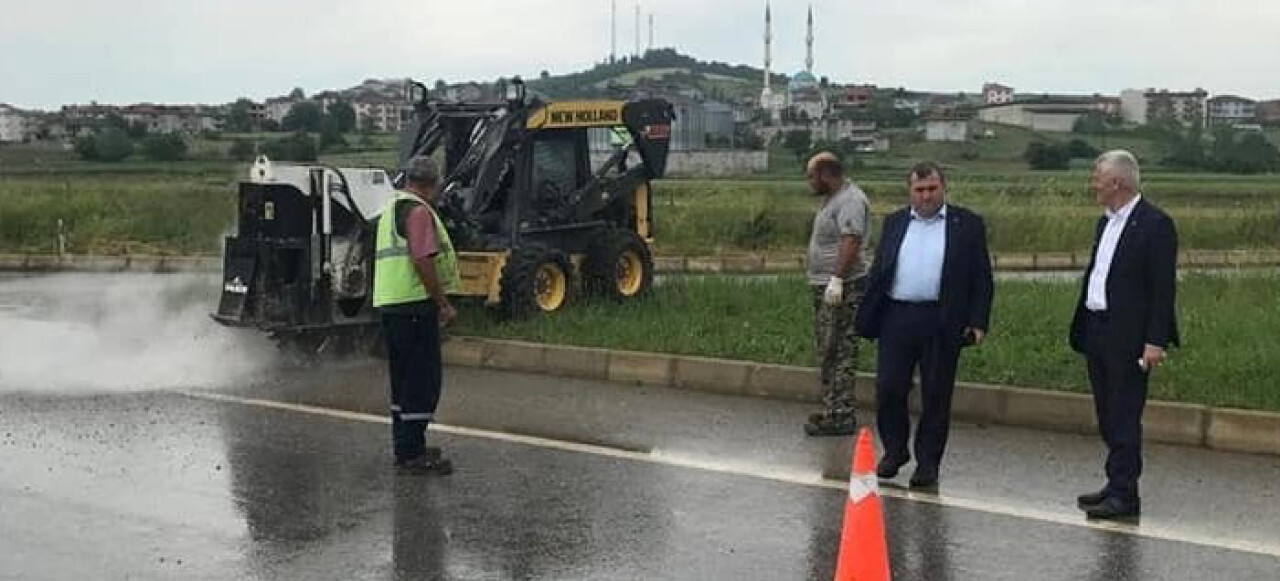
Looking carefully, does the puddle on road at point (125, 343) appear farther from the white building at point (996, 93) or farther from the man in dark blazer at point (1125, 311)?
the white building at point (996, 93)

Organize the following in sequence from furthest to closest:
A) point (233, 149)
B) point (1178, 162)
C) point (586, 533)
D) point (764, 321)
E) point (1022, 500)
Answer: point (1178, 162) < point (233, 149) < point (764, 321) < point (1022, 500) < point (586, 533)

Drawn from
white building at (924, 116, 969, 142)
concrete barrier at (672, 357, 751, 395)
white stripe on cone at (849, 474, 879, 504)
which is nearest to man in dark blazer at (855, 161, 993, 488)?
white stripe on cone at (849, 474, 879, 504)

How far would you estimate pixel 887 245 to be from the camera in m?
8.16

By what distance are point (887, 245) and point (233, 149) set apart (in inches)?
1250

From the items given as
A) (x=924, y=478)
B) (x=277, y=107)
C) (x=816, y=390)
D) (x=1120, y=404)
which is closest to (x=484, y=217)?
(x=816, y=390)

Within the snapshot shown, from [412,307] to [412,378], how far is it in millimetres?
400

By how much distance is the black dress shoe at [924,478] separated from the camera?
8.01 meters

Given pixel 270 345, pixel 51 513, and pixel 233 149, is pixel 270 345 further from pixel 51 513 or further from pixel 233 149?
pixel 233 149

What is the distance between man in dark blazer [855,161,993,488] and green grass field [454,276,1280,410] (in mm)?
2236

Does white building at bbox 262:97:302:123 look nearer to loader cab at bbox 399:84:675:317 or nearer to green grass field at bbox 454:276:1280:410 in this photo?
loader cab at bbox 399:84:675:317

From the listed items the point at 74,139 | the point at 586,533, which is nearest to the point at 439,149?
the point at 586,533

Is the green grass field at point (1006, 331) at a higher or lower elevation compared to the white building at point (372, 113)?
lower

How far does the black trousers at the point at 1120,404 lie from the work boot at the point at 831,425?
7.72ft

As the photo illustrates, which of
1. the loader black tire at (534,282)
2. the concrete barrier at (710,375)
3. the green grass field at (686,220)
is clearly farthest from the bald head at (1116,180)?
the green grass field at (686,220)
